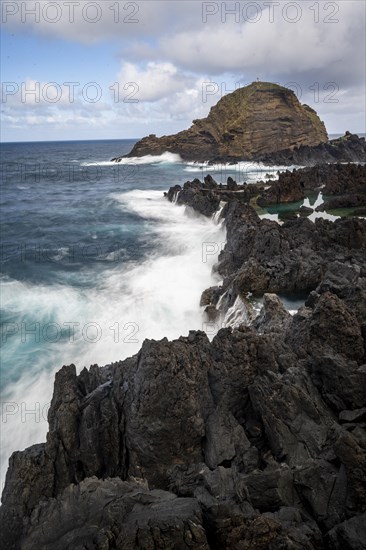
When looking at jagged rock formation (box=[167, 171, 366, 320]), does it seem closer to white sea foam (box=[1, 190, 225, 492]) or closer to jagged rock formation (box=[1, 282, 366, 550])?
white sea foam (box=[1, 190, 225, 492])

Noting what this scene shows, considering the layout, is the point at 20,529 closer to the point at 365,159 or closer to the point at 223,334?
the point at 223,334

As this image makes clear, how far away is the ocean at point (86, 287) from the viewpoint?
732 inches

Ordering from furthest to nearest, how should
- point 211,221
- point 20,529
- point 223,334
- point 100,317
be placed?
1. point 211,221
2. point 100,317
3. point 223,334
4. point 20,529

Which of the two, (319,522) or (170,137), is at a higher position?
(170,137)

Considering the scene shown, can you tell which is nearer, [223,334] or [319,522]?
[319,522]

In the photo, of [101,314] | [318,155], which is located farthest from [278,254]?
[318,155]

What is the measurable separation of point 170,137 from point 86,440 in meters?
147

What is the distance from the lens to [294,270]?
21812mm

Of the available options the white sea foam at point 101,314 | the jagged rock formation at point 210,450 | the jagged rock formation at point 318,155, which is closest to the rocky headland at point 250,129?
the jagged rock formation at point 318,155

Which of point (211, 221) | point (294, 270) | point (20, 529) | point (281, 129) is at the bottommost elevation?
point (20, 529)

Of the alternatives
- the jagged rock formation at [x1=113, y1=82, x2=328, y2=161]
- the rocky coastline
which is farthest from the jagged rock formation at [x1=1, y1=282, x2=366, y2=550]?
the jagged rock formation at [x1=113, y1=82, x2=328, y2=161]

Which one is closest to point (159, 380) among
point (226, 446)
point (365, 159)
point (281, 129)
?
point (226, 446)

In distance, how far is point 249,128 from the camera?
12925 centimetres

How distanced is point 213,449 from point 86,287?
20.7 m
